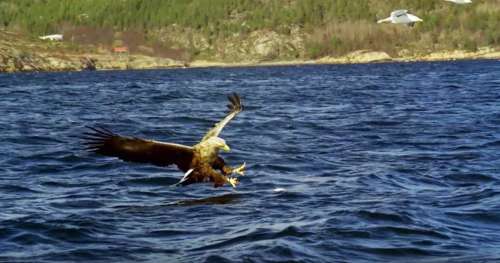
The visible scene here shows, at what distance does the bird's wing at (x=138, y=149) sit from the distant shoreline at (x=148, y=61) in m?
121

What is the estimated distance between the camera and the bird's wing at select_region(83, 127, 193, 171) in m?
12.8

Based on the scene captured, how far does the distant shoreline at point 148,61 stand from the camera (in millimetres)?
140250

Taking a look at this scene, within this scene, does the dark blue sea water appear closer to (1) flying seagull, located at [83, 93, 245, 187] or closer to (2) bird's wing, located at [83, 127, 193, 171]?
(1) flying seagull, located at [83, 93, 245, 187]

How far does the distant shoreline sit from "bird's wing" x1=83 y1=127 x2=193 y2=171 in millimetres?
121067

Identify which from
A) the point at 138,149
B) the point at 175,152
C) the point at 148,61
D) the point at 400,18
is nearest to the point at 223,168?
the point at 175,152

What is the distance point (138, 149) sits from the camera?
42.7 ft

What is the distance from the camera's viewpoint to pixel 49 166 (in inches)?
685

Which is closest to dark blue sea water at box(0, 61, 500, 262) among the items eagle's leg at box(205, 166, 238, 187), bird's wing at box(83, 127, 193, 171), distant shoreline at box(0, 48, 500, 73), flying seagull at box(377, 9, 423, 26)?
eagle's leg at box(205, 166, 238, 187)

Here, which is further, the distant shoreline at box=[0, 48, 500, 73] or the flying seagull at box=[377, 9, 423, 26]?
the distant shoreline at box=[0, 48, 500, 73]

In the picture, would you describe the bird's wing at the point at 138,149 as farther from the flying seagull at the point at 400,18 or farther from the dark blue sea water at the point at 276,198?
the flying seagull at the point at 400,18

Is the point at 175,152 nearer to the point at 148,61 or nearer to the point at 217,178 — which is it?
the point at 217,178

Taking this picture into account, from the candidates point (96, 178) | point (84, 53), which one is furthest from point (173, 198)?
point (84, 53)

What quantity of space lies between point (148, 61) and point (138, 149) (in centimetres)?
15404

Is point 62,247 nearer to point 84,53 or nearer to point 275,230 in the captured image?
point 275,230
